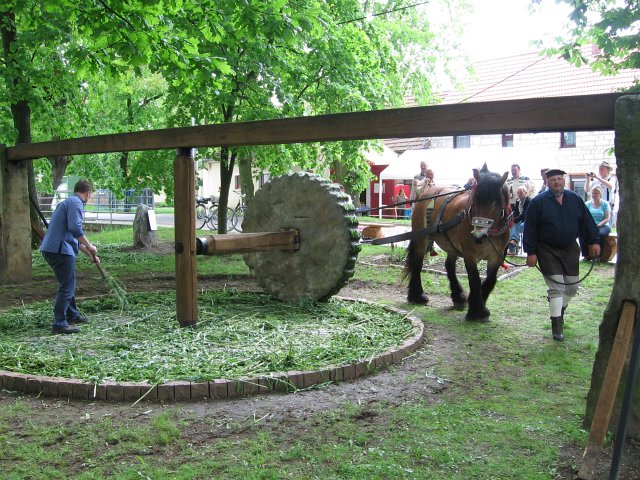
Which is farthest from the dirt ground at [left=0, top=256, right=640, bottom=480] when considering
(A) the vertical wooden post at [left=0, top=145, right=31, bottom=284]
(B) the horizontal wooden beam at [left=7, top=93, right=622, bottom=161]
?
(A) the vertical wooden post at [left=0, top=145, right=31, bottom=284]

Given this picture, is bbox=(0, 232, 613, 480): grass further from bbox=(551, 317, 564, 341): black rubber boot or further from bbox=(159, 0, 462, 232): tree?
bbox=(159, 0, 462, 232): tree

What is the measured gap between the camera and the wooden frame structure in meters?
4.22

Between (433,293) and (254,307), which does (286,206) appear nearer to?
(254,307)

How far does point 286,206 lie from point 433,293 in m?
3.05

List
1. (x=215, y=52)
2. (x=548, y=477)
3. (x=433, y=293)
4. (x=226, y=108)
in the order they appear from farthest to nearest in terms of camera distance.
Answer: (x=226, y=108), (x=215, y=52), (x=433, y=293), (x=548, y=477)

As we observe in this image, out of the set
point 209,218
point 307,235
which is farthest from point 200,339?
point 209,218

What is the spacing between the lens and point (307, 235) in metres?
8.48

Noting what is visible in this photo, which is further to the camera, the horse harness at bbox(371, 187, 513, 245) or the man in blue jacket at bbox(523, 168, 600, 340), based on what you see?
the horse harness at bbox(371, 187, 513, 245)

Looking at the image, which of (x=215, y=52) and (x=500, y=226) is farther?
(x=215, y=52)

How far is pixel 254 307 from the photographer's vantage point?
8.39 meters

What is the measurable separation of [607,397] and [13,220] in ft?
31.0

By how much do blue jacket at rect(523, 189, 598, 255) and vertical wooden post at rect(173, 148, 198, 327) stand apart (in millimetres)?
3671

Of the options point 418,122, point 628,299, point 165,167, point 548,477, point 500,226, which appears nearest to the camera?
point 548,477

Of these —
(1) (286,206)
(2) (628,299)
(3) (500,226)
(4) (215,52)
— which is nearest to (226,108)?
(4) (215,52)
